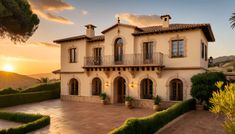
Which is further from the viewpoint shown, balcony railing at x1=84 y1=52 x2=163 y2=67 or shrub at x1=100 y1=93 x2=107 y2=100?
shrub at x1=100 y1=93 x2=107 y2=100

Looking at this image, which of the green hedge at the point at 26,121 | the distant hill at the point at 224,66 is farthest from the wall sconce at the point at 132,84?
the distant hill at the point at 224,66

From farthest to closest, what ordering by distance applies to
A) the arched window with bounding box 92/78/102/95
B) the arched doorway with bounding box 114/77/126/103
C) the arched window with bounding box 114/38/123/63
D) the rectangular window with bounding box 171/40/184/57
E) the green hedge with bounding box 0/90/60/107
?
the arched window with bounding box 92/78/102/95 < the arched doorway with bounding box 114/77/126/103 < the arched window with bounding box 114/38/123/63 < the green hedge with bounding box 0/90/60/107 < the rectangular window with bounding box 171/40/184/57

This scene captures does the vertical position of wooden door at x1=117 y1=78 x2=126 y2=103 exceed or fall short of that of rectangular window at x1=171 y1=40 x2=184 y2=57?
it falls short

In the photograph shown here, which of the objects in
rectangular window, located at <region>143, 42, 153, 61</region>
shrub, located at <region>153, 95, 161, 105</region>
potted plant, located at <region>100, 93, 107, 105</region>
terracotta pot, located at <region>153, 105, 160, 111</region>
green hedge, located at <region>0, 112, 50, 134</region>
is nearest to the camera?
green hedge, located at <region>0, 112, 50, 134</region>

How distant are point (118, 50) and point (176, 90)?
7618 millimetres

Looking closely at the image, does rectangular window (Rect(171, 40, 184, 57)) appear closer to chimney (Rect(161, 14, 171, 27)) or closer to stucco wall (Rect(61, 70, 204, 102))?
stucco wall (Rect(61, 70, 204, 102))

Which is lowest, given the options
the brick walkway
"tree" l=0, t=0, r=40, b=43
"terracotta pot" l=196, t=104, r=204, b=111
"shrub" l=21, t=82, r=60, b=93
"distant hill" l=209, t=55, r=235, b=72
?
the brick walkway

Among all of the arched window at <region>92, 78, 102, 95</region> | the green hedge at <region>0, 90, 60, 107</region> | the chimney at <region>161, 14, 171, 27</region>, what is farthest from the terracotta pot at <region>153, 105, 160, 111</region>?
the green hedge at <region>0, 90, 60, 107</region>

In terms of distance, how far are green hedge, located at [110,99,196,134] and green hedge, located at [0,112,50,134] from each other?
19.9 ft

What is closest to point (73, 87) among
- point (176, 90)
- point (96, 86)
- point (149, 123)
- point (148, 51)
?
point (96, 86)

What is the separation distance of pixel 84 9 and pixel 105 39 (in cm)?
439

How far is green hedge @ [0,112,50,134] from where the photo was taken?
12.2 meters

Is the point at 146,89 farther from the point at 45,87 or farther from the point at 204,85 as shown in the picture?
the point at 45,87

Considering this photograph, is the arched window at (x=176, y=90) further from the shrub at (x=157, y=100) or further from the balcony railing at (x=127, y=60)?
the balcony railing at (x=127, y=60)
